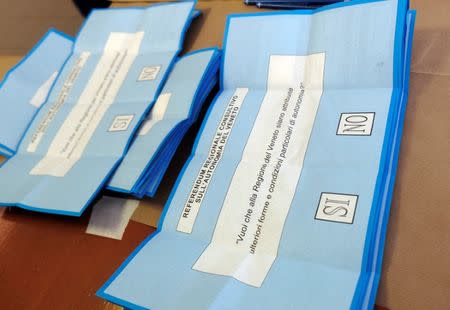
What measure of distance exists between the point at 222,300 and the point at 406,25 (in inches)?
13.8

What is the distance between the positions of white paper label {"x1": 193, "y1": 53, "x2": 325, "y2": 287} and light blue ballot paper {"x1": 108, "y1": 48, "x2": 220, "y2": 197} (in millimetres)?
93

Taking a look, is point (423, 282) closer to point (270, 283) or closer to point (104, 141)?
point (270, 283)

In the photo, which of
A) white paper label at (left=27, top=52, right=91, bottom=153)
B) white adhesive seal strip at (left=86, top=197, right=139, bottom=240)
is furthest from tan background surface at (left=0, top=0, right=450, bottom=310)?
white paper label at (left=27, top=52, right=91, bottom=153)

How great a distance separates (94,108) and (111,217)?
0.63 ft

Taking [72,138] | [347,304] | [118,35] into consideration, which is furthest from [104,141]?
[347,304]

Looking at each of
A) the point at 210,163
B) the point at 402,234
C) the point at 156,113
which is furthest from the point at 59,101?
the point at 402,234

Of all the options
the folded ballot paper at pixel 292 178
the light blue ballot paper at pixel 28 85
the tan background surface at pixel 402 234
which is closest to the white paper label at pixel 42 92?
the light blue ballot paper at pixel 28 85

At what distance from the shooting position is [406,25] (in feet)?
1.41

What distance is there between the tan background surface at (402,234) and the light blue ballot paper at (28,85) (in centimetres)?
13

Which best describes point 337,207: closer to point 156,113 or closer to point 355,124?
point 355,124

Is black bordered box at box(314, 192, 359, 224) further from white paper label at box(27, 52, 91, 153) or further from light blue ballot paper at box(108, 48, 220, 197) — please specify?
white paper label at box(27, 52, 91, 153)

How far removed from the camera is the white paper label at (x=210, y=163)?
0.43 meters

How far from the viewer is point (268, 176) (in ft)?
1.39

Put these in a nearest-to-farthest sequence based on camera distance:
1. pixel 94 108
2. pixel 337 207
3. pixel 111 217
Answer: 1. pixel 337 207
2. pixel 111 217
3. pixel 94 108
